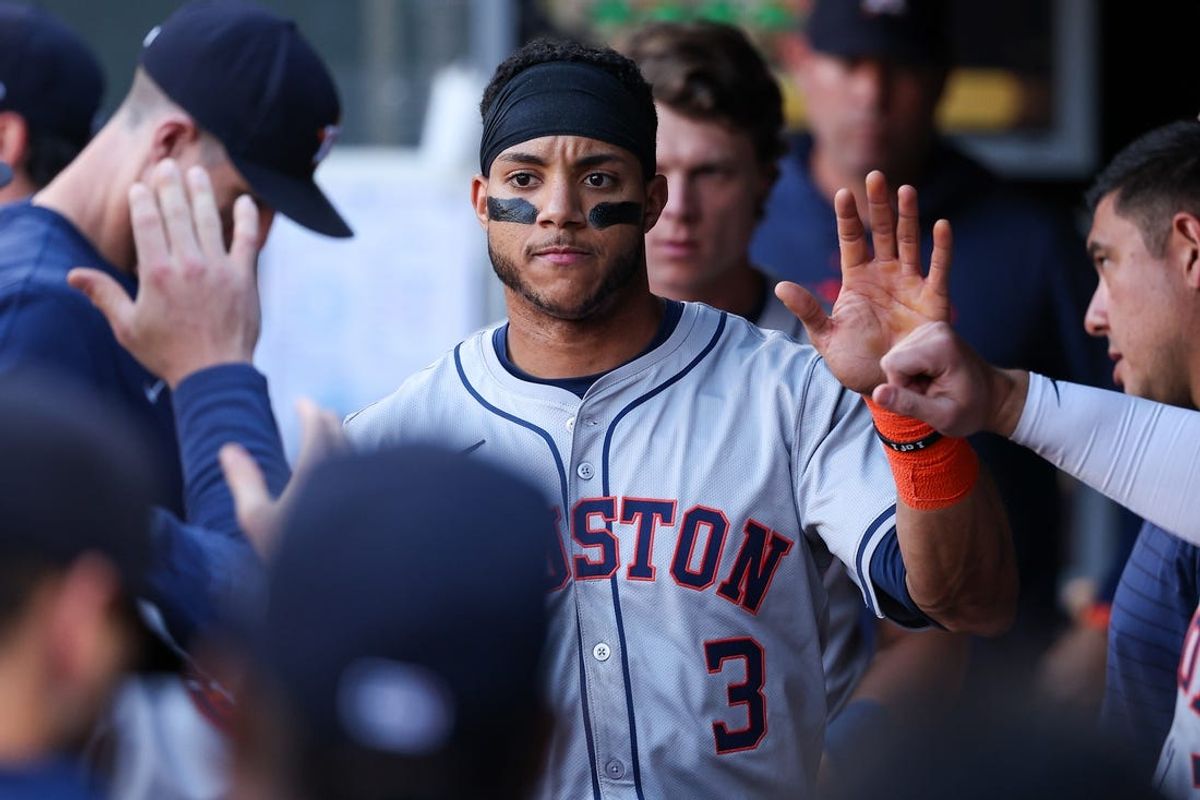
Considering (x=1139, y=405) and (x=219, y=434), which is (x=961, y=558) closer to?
(x=1139, y=405)

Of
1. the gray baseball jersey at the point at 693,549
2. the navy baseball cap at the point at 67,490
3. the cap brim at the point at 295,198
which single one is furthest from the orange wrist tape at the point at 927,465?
the cap brim at the point at 295,198

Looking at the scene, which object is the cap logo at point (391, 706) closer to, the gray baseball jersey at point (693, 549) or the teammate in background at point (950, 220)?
the gray baseball jersey at point (693, 549)

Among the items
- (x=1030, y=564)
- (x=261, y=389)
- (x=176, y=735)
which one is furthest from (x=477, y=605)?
(x=1030, y=564)

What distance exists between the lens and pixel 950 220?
4336 millimetres

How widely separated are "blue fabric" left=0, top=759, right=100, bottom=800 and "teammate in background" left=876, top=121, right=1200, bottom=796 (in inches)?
50.7

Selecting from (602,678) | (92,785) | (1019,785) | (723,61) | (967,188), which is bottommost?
(602,678)

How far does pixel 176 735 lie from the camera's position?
310 centimetres

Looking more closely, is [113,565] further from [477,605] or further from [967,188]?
[967,188]

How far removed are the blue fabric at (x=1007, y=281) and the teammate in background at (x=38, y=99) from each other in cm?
174

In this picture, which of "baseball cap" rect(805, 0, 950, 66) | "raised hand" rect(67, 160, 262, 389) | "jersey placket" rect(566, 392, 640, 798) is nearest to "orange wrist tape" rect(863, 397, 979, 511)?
"jersey placket" rect(566, 392, 640, 798)

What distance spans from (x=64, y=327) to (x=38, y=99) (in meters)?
1.10

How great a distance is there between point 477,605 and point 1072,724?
499 mm

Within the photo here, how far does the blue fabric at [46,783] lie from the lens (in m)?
1.51

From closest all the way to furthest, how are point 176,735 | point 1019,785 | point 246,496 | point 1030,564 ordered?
point 1019,785, point 246,496, point 176,735, point 1030,564
